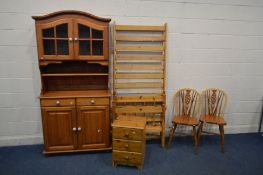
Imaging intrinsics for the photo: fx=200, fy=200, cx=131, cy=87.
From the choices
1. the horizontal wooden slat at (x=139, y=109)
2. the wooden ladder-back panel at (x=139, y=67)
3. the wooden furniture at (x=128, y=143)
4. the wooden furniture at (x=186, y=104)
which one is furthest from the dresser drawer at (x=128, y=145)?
the wooden ladder-back panel at (x=139, y=67)

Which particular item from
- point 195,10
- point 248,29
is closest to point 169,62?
point 195,10

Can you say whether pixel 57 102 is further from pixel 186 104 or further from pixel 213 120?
pixel 213 120

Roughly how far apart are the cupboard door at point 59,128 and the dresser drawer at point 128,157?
0.59 meters

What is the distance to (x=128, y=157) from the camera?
7.87ft

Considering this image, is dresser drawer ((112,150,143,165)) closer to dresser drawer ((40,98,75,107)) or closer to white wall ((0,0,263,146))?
dresser drawer ((40,98,75,107))

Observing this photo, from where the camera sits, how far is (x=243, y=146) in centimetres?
297

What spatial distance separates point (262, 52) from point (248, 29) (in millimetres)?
453

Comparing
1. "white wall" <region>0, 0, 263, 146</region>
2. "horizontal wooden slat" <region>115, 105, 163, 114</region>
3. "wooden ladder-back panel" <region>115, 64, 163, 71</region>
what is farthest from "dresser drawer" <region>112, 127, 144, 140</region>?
"white wall" <region>0, 0, 263, 146</region>

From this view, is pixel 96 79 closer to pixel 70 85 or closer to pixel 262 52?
pixel 70 85

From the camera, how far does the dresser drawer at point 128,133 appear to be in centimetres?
233

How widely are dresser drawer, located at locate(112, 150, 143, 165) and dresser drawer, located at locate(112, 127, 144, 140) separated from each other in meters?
0.20

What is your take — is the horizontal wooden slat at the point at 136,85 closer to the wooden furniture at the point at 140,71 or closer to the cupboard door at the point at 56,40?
the wooden furniture at the point at 140,71

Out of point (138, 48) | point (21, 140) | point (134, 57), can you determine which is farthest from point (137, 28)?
point (21, 140)

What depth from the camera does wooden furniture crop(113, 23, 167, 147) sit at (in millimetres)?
2705
